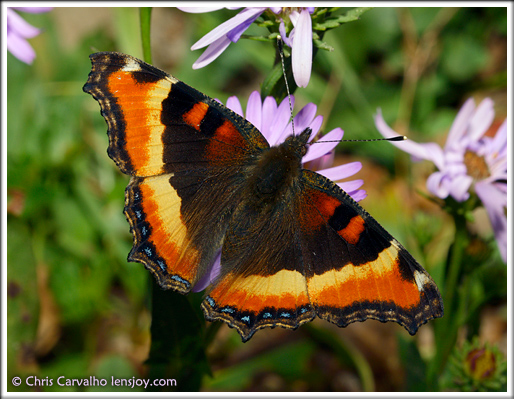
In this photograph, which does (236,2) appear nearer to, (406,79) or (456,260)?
(456,260)

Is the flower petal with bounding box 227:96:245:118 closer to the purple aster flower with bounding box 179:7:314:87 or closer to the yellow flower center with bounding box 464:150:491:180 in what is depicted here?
the purple aster flower with bounding box 179:7:314:87

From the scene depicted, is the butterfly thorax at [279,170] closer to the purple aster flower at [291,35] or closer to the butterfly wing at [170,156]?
the butterfly wing at [170,156]

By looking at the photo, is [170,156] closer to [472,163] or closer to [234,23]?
[234,23]

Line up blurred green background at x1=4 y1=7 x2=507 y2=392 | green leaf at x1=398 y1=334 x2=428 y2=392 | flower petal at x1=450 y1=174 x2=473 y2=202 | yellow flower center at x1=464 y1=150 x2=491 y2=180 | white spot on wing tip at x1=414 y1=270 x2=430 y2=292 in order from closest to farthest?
white spot on wing tip at x1=414 y1=270 x2=430 y2=292, flower petal at x1=450 y1=174 x2=473 y2=202, yellow flower center at x1=464 y1=150 x2=491 y2=180, green leaf at x1=398 y1=334 x2=428 y2=392, blurred green background at x1=4 y1=7 x2=507 y2=392

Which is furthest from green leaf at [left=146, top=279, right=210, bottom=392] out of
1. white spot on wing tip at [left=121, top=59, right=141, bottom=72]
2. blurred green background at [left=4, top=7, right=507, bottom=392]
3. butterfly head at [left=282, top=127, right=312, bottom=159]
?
white spot on wing tip at [left=121, top=59, right=141, bottom=72]

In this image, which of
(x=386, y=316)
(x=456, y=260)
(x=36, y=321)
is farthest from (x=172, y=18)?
(x=386, y=316)

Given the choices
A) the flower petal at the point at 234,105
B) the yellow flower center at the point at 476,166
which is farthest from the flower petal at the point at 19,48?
the yellow flower center at the point at 476,166
